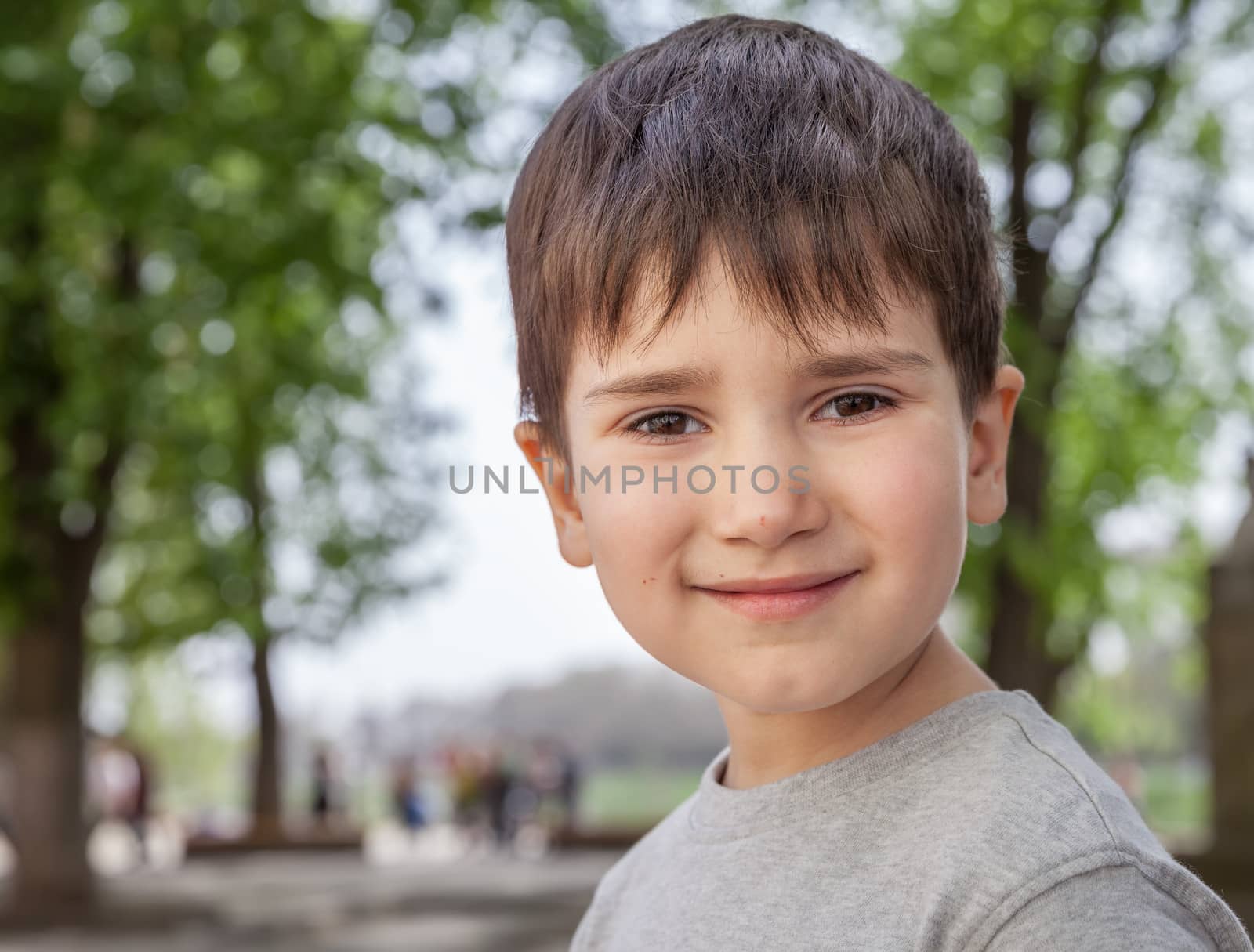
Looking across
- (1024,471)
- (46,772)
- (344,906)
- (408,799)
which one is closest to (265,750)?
(408,799)

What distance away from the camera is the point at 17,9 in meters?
8.33

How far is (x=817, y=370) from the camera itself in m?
1.26

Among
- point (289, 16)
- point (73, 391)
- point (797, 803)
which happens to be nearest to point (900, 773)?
point (797, 803)

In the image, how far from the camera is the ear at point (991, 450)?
4.82 feet

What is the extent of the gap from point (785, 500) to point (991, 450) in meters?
0.36

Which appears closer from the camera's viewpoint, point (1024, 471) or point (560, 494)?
point (560, 494)

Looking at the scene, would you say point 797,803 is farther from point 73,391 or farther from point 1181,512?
point 1181,512

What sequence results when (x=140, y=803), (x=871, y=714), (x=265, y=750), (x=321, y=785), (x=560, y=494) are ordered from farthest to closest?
(x=321, y=785) < (x=265, y=750) < (x=140, y=803) < (x=560, y=494) < (x=871, y=714)

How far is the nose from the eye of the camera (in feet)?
4.05

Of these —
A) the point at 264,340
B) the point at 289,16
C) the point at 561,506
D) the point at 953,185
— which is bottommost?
the point at 561,506

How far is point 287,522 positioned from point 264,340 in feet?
24.2

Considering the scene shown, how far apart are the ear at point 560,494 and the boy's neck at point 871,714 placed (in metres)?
0.28

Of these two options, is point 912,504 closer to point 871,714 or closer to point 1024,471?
point 871,714

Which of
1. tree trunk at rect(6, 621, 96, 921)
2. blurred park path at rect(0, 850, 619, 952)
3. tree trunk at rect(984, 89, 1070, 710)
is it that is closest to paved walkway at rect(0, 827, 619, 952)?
blurred park path at rect(0, 850, 619, 952)
